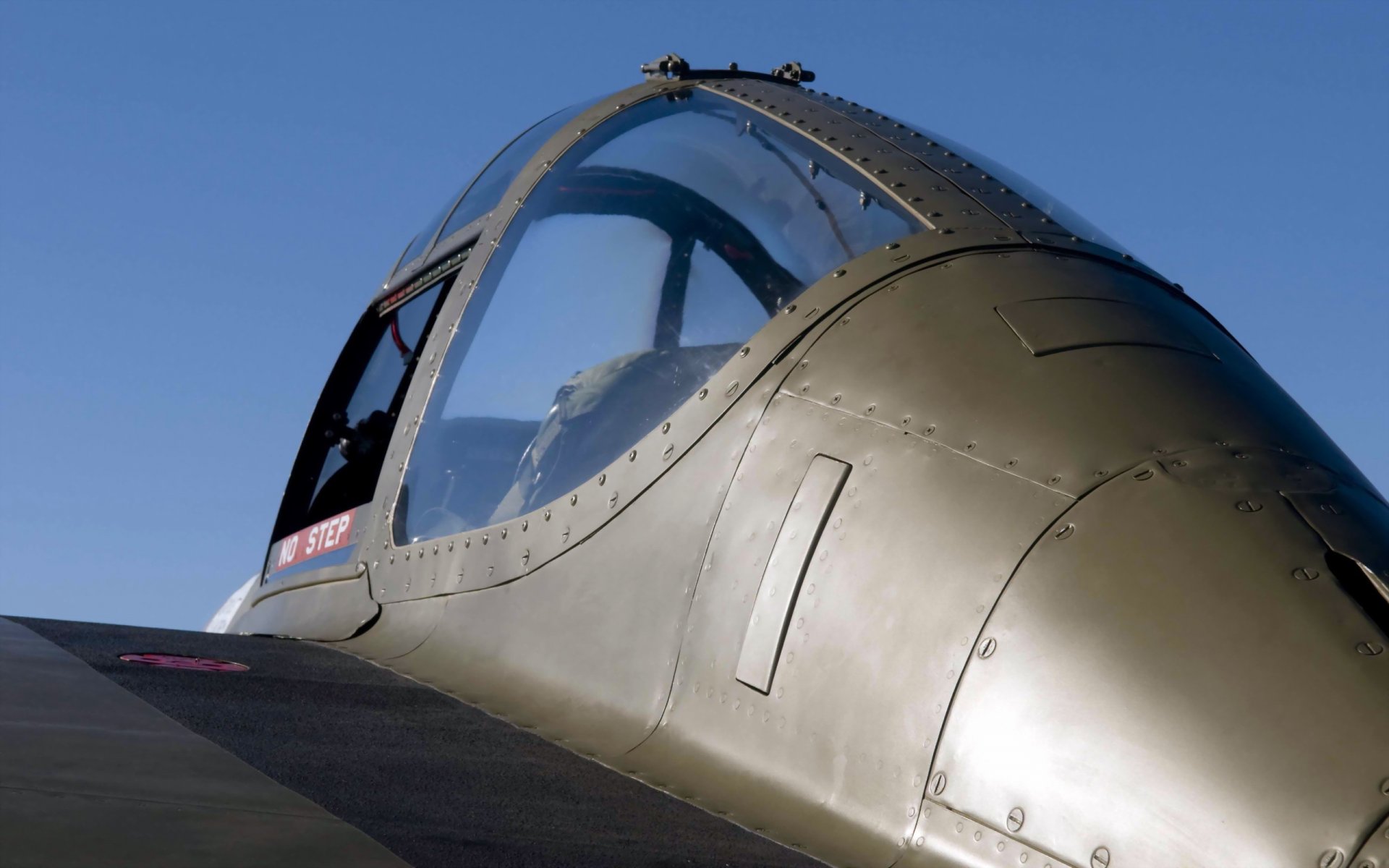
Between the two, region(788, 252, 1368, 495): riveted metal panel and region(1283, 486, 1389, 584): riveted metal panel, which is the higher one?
region(788, 252, 1368, 495): riveted metal panel

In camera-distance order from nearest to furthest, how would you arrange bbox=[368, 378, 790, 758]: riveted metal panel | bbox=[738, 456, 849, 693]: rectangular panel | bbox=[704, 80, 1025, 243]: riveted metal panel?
bbox=[738, 456, 849, 693]: rectangular panel → bbox=[368, 378, 790, 758]: riveted metal panel → bbox=[704, 80, 1025, 243]: riveted metal panel

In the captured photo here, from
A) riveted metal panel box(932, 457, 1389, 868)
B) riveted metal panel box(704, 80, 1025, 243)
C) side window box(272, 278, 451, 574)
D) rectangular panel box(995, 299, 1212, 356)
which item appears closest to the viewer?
riveted metal panel box(932, 457, 1389, 868)

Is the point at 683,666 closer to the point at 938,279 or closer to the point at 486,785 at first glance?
the point at 486,785

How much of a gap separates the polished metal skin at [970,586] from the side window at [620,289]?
130mm

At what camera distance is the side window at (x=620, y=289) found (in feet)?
13.3

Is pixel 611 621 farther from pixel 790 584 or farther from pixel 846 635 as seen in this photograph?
pixel 846 635

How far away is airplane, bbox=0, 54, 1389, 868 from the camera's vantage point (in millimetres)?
2398

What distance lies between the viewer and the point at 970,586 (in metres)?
2.82

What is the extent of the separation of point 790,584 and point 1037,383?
74 cm

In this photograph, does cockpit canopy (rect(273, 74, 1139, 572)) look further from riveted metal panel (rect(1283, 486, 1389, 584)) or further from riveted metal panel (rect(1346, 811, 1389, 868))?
riveted metal panel (rect(1346, 811, 1389, 868))

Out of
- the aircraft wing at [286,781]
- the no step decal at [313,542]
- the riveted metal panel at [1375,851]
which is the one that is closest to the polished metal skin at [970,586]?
the riveted metal panel at [1375,851]

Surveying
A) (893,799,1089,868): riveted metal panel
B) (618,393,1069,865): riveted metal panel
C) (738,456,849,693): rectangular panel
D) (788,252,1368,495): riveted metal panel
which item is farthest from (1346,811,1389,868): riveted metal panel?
(738,456,849,693): rectangular panel

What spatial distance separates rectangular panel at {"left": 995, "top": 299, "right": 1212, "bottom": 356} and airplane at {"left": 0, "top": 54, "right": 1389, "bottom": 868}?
0.02 m

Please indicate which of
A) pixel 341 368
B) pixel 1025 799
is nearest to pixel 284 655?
pixel 341 368
